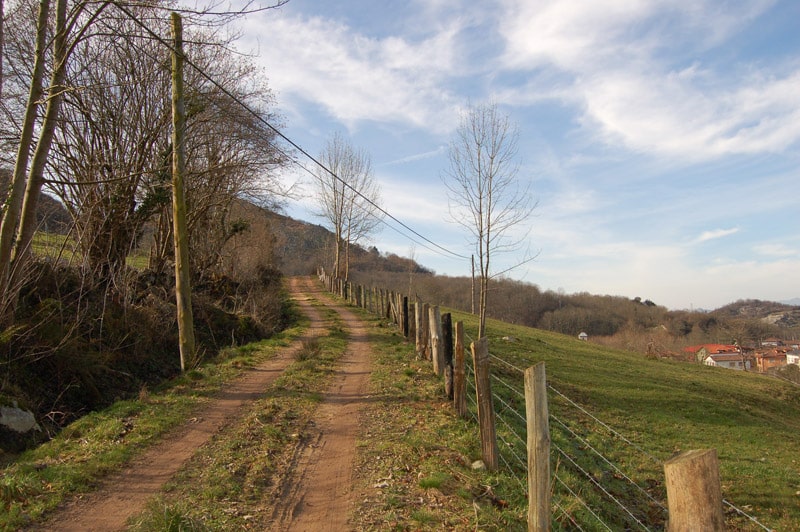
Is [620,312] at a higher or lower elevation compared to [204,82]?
lower

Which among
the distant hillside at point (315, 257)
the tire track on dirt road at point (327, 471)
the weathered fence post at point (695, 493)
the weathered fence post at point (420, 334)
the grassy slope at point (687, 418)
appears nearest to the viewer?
the weathered fence post at point (695, 493)

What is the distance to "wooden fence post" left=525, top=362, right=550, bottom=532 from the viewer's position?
3.92m

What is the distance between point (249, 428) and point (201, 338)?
25.3 feet

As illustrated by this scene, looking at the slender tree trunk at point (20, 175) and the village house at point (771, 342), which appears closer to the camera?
the slender tree trunk at point (20, 175)

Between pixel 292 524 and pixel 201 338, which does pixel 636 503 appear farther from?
pixel 201 338

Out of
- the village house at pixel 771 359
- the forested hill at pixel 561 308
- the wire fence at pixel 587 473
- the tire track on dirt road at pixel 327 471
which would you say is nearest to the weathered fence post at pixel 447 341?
the wire fence at pixel 587 473

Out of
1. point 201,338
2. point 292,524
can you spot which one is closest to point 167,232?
point 201,338

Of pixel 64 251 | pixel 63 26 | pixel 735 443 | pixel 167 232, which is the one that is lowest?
pixel 735 443

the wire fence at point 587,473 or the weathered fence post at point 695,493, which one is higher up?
the weathered fence post at point 695,493

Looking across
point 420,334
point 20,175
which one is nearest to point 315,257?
point 420,334

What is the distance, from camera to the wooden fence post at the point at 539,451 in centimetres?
392

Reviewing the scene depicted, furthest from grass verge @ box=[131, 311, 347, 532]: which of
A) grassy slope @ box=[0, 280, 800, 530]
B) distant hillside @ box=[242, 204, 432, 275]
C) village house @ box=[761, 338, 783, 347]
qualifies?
village house @ box=[761, 338, 783, 347]

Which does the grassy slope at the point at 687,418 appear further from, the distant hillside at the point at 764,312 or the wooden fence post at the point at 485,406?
the distant hillside at the point at 764,312

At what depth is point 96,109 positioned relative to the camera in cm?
1224
